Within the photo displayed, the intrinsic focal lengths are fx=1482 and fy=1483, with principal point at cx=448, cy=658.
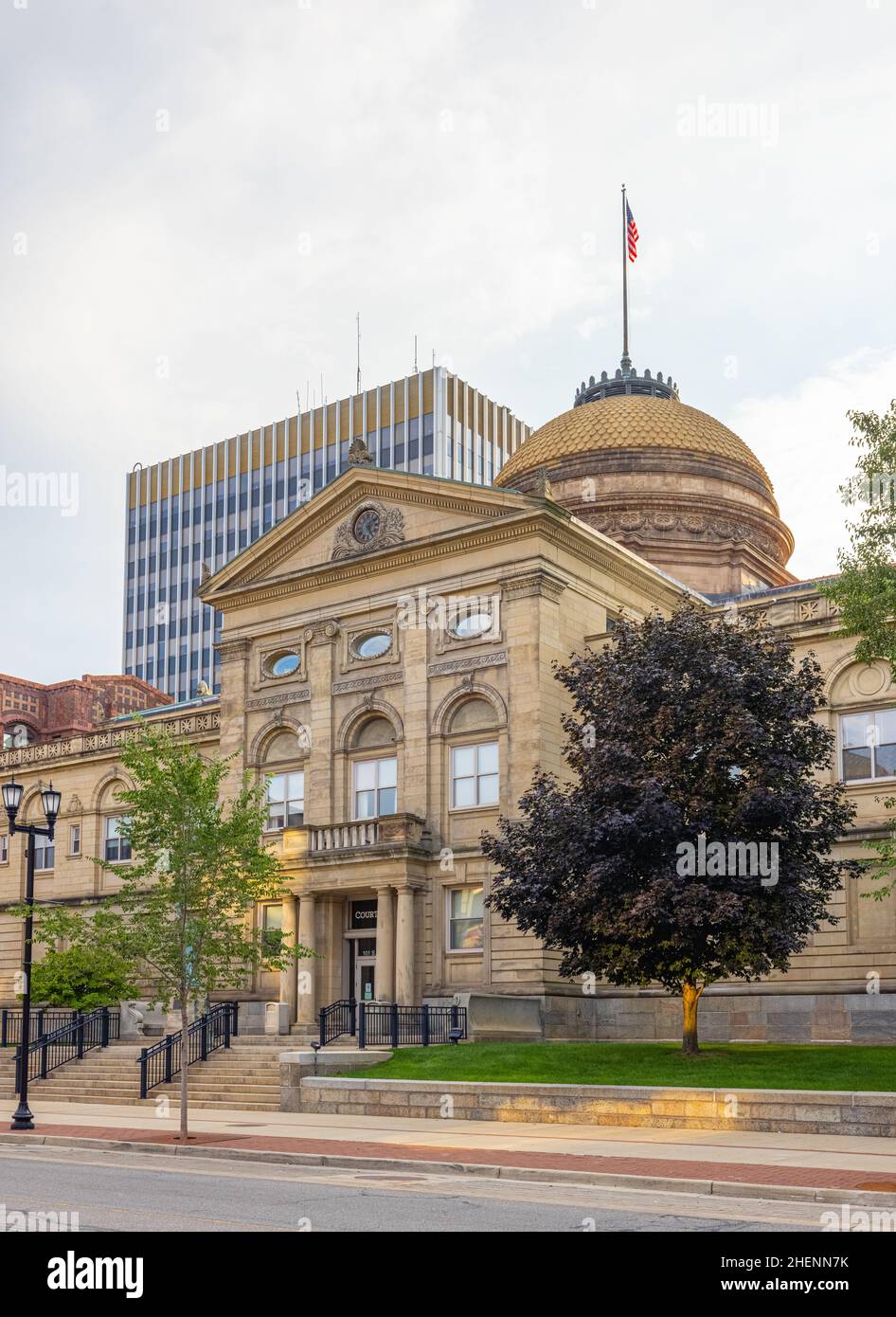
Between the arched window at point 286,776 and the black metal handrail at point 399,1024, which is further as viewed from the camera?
the arched window at point 286,776

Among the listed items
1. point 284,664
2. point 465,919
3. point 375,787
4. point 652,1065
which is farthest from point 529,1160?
point 284,664

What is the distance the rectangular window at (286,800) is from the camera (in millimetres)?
47156

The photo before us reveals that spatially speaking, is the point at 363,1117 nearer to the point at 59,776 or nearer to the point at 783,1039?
Result: the point at 783,1039

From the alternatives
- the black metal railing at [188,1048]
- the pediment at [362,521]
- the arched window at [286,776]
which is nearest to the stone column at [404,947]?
the black metal railing at [188,1048]

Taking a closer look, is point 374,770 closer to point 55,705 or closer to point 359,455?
point 359,455

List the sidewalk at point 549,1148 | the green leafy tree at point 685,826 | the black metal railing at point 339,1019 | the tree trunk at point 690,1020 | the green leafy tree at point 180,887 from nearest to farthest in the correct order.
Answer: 1. the sidewalk at point 549,1148
2. the green leafy tree at point 180,887
3. the green leafy tree at point 685,826
4. the tree trunk at point 690,1020
5. the black metal railing at point 339,1019

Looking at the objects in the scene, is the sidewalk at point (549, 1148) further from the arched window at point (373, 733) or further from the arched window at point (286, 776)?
the arched window at point (286, 776)

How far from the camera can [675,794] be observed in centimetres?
3088

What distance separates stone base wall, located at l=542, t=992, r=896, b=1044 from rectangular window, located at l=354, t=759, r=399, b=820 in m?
8.54

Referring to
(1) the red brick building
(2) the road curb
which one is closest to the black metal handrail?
(2) the road curb

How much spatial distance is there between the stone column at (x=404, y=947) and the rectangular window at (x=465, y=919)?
117 cm
